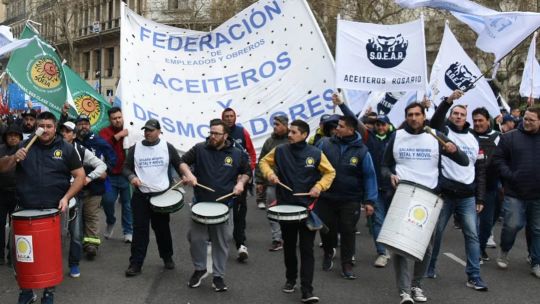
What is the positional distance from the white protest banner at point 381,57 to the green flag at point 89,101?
4324 mm

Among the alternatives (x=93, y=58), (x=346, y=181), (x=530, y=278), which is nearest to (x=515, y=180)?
(x=530, y=278)

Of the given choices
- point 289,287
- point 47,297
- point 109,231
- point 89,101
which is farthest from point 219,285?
point 89,101

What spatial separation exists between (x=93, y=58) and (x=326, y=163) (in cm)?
6139

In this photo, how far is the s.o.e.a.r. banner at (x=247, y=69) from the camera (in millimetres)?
8148

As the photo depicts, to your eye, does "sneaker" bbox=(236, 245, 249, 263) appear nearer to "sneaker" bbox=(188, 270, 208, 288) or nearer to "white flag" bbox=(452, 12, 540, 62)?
"sneaker" bbox=(188, 270, 208, 288)

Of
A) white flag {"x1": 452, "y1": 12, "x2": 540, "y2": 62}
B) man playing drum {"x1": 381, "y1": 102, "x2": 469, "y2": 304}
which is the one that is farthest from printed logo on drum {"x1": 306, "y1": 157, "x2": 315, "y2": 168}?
white flag {"x1": 452, "y1": 12, "x2": 540, "y2": 62}

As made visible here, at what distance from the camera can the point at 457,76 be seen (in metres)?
11.1

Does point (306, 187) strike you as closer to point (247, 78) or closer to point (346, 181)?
point (346, 181)

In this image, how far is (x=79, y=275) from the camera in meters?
6.64

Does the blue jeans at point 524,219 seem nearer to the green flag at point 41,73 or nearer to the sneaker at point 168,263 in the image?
the sneaker at point 168,263

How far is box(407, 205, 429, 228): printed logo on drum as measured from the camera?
208 inches

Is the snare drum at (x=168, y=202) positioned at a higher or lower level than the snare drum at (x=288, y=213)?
lower

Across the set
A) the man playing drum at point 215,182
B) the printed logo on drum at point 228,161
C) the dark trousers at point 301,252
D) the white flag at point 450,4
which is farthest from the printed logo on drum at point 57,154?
the white flag at point 450,4

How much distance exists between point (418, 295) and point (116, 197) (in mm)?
4457
